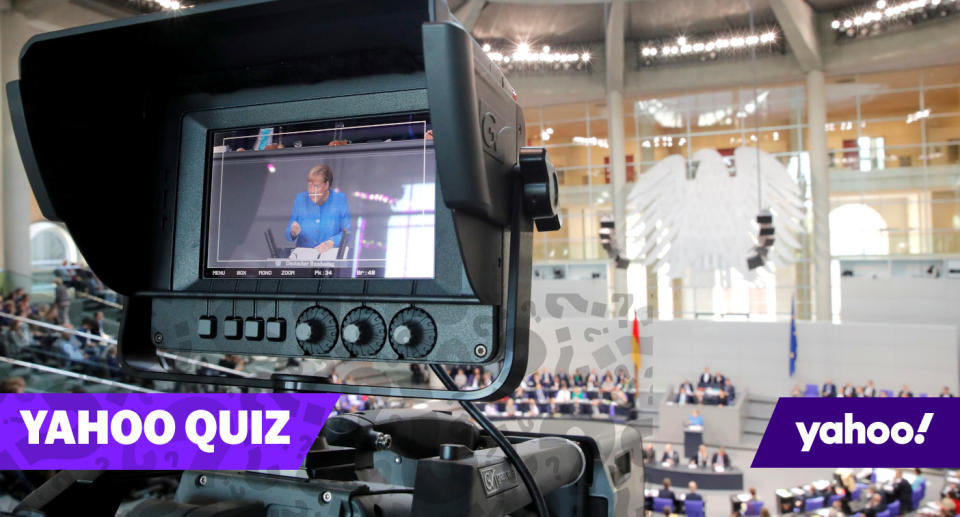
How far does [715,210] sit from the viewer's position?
51.2 ft

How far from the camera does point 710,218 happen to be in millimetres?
15695

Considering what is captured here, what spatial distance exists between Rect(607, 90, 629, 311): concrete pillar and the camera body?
1671 cm

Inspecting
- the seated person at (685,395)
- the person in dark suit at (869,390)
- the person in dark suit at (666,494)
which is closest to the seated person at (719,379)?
the seated person at (685,395)

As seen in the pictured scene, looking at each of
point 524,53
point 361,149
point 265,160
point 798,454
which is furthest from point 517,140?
point 524,53

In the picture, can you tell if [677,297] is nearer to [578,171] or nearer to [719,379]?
[719,379]

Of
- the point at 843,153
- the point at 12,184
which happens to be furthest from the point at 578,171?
the point at 12,184

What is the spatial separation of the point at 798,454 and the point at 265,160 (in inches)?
48.6

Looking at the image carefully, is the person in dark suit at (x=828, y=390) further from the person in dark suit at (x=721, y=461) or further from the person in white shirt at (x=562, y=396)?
the person in white shirt at (x=562, y=396)

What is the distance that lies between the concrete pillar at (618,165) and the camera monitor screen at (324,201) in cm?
1672

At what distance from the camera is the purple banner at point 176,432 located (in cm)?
92

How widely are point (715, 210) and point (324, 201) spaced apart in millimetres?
15571

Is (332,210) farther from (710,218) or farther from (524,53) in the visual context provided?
(524,53)

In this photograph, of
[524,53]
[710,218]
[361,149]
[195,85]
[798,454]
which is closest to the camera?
[361,149]

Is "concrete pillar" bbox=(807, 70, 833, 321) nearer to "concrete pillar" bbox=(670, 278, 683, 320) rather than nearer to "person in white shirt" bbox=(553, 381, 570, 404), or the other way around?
"concrete pillar" bbox=(670, 278, 683, 320)
